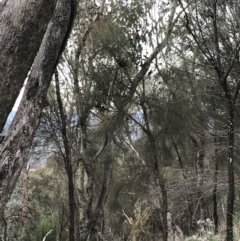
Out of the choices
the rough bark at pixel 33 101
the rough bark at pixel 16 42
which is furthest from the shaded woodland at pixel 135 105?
the rough bark at pixel 16 42

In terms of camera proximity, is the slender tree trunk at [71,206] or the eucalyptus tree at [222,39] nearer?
the eucalyptus tree at [222,39]

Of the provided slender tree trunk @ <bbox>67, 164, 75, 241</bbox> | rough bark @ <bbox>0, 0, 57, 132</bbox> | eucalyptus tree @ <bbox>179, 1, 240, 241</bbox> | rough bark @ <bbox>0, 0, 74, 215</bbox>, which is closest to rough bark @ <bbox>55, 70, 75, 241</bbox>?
slender tree trunk @ <bbox>67, 164, 75, 241</bbox>

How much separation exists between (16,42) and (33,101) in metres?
0.59

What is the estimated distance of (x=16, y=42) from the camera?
2.30m

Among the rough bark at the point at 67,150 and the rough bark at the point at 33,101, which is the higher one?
the rough bark at the point at 67,150

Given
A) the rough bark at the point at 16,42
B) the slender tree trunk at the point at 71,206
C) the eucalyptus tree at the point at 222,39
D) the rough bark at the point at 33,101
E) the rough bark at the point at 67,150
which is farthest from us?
the slender tree trunk at the point at 71,206

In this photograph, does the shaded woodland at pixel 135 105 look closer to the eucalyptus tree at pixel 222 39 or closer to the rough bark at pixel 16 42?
the eucalyptus tree at pixel 222 39

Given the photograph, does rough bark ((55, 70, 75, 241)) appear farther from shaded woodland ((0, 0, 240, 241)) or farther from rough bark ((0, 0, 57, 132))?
rough bark ((0, 0, 57, 132))

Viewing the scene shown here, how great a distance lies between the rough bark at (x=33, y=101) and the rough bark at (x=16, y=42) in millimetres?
270

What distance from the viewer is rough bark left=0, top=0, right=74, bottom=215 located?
2541 millimetres

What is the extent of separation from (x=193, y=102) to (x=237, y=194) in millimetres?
2289

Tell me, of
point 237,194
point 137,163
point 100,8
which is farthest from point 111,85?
point 137,163

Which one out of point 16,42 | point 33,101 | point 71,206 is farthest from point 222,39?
point 16,42

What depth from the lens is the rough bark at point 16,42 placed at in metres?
2.28
